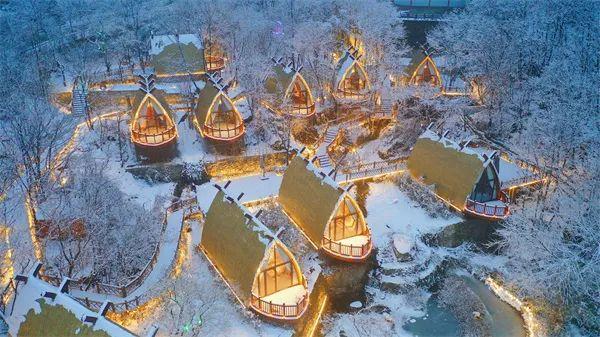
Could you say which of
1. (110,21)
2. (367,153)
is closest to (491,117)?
(367,153)

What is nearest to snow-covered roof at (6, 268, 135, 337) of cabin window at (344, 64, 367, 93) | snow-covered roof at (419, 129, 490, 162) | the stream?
the stream

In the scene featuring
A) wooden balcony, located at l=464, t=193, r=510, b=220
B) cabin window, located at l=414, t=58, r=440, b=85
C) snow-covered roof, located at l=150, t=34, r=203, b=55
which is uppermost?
snow-covered roof, located at l=150, t=34, r=203, b=55

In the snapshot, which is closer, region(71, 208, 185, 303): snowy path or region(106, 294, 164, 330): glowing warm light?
region(106, 294, 164, 330): glowing warm light

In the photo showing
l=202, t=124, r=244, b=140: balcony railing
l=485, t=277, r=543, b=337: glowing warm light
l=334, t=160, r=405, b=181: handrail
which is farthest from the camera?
l=202, t=124, r=244, b=140: balcony railing

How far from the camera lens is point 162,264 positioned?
24453mm

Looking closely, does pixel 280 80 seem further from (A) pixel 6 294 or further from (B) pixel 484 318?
(A) pixel 6 294

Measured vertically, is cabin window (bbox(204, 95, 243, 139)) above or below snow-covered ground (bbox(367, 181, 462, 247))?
above

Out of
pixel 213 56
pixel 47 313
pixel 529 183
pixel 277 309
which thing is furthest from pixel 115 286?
pixel 213 56

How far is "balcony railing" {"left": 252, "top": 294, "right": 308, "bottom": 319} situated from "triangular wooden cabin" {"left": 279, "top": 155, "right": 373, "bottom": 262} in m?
4.83

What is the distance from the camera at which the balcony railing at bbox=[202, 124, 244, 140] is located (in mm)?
34062

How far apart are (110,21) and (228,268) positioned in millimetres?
43012

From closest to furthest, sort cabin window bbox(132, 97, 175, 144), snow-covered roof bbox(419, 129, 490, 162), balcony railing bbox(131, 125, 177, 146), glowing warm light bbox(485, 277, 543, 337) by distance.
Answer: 1. glowing warm light bbox(485, 277, 543, 337)
2. snow-covered roof bbox(419, 129, 490, 162)
3. cabin window bbox(132, 97, 175, 144)
4. balcony railing bbox(131, 125, 177, 146)

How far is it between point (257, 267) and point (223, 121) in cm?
1534

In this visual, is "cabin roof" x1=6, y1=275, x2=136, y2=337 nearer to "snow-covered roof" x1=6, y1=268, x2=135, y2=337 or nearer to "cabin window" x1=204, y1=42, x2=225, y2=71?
"snow-covered roof" x1=6, y1=268, x2=135, y2=337
